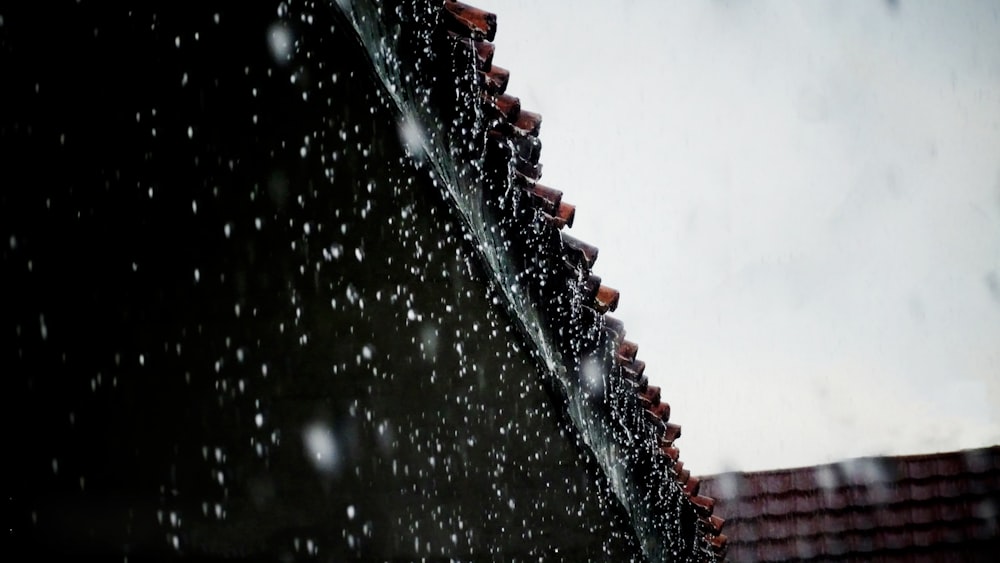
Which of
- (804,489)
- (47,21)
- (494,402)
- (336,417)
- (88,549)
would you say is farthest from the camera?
(804,489)

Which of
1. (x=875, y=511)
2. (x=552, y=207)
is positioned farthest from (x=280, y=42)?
(x=875, y=511)

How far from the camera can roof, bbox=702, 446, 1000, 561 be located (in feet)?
27.2

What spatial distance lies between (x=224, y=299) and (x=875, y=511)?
27.6ft

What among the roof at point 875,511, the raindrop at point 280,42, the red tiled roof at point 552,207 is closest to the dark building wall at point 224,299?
the raindrop at point 280,42

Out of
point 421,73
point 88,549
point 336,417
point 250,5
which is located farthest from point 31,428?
point 421,73

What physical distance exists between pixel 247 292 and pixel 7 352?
617 millimetres

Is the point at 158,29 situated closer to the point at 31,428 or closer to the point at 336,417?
the point at 31,428

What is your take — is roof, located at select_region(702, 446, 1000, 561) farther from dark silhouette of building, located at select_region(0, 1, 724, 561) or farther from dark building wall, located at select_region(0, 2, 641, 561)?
dark building wall, located at select_region(0, 2, 641, 561)

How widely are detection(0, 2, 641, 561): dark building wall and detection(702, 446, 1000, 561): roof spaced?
719 centimetres

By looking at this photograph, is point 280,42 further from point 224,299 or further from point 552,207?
point 552,207

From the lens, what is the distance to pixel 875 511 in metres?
8.62

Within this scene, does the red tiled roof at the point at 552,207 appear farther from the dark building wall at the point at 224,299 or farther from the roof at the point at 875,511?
the roof at the point at 875,511

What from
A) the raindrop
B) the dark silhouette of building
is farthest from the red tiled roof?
the raindrop

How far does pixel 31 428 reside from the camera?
82.1 inches
